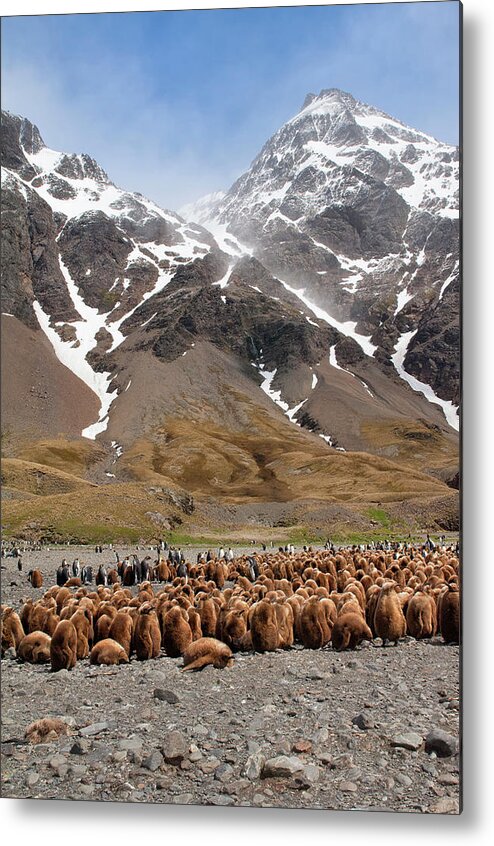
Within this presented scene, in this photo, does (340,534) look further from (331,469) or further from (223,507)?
(331,469)

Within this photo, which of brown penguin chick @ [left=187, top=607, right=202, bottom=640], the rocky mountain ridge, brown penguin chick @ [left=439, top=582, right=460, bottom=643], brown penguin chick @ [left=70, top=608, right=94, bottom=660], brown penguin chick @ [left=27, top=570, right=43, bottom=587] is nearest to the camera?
brown penguin chick @ [left=439, top=582, right=460, bottom=643]

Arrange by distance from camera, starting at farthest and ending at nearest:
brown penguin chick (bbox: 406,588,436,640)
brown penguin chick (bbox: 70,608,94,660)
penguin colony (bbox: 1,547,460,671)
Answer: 1. brown penguin chick (bbox: 70,608,94,660)
2. penguin colony (bbox: 1,547,460,671)
3. brown penguin chick (bbox: 406,588,436,640)

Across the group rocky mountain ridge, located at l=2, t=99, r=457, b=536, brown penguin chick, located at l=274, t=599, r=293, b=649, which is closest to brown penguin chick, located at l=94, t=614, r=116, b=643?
brown penguin chick, located at l=274, t=599, r=293, b=649

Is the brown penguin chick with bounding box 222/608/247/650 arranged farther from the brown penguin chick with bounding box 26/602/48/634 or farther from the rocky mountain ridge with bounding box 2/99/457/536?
the rocky mountain ridge with bounding box 2/99/457/536

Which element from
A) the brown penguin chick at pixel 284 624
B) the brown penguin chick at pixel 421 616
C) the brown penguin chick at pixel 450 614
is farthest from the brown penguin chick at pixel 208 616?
the brown penguin chick at pixel 450 614

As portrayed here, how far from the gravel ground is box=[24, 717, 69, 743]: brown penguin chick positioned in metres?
0.05

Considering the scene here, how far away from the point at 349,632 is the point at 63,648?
2.18 metres

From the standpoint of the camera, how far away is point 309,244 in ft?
161

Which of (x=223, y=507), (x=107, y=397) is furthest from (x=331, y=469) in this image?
(x=107, y=397)

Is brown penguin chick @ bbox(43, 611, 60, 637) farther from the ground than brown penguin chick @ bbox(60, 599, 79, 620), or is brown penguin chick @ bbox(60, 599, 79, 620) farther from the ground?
brown penguin chick @ bbox(60, 599, 79, 620)

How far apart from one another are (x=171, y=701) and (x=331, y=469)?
36.3m

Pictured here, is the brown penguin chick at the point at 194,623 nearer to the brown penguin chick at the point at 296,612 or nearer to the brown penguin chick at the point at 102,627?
the brown penguin chick at the point at 102,627

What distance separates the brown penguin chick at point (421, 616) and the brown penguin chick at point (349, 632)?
33cm

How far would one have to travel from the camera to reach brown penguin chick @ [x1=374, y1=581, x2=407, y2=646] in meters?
5.05
